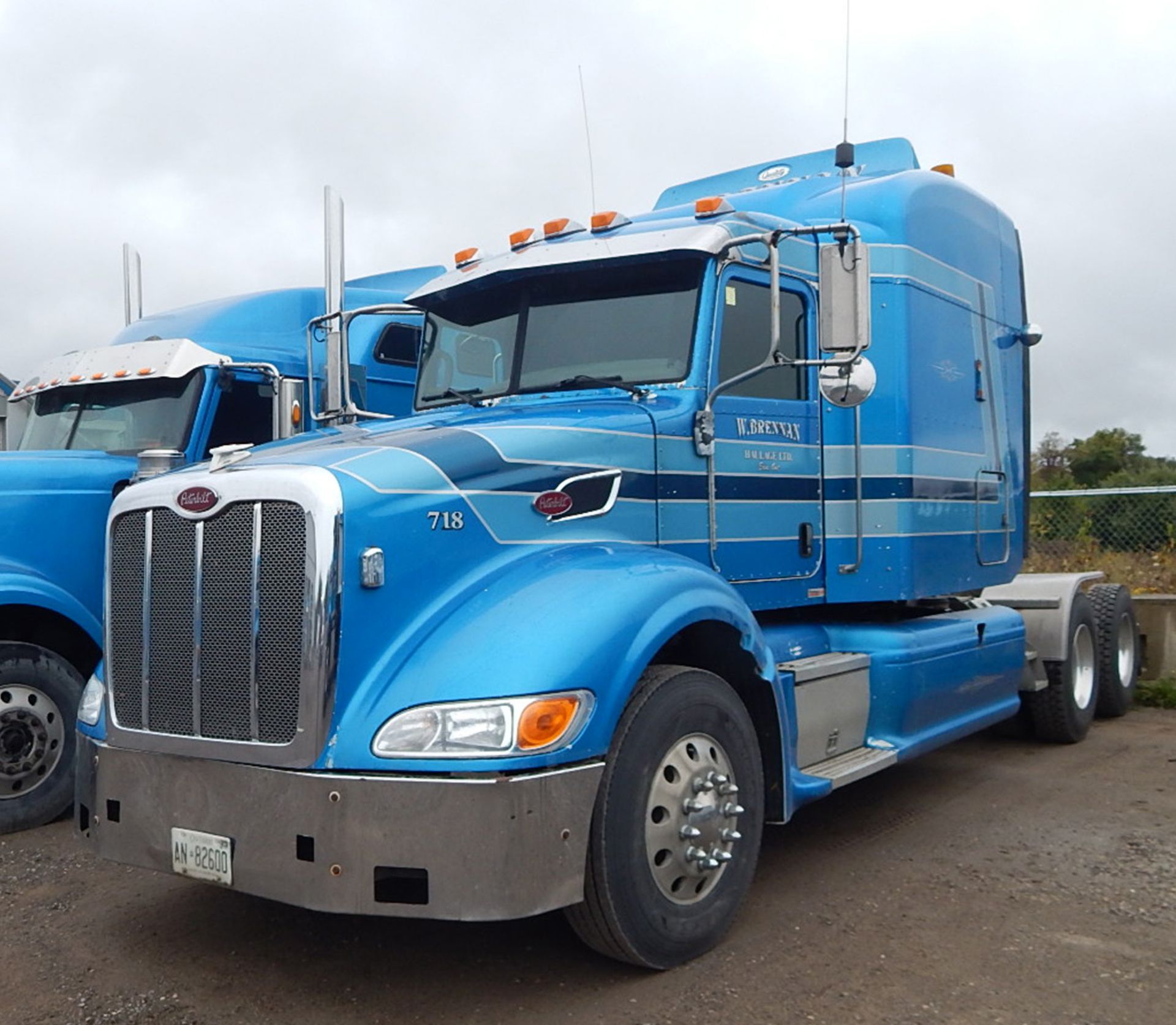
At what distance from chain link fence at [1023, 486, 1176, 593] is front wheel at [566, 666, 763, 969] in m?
8.10

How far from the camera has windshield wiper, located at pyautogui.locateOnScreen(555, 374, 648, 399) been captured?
4.93 meters

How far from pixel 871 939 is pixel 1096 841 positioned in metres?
1.85

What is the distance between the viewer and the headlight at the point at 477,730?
3.50 meters

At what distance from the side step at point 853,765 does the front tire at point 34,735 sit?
377 cm

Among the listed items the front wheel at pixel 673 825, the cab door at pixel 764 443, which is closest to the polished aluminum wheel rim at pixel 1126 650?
the cab door at pixel 764 443

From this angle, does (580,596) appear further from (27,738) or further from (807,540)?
(27,738)

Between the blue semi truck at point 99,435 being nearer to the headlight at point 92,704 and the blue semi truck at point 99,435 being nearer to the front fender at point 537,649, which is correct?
the headlight at point 92,704

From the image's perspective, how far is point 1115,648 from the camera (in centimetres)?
883

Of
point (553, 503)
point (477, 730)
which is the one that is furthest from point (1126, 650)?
point (477, 730)

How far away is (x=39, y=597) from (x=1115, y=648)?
729 cm

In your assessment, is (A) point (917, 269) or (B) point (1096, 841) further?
(A) point (917, 269)

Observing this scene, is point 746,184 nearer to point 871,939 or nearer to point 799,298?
point 799,298

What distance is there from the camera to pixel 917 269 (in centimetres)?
631

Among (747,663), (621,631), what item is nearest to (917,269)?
(747,663)
